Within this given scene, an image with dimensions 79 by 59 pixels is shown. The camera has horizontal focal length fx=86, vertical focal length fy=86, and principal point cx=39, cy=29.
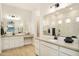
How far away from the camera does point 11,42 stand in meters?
4.74

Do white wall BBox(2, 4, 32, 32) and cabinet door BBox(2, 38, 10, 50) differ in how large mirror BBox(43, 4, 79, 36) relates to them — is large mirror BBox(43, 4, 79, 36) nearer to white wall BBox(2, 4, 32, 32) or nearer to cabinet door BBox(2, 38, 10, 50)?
cabinet door BBox(2, 38, 10, 50)

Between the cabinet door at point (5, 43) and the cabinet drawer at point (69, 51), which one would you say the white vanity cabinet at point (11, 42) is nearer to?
the cabinet door at point (5, 43)

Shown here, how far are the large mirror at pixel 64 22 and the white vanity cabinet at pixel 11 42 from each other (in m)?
2.10

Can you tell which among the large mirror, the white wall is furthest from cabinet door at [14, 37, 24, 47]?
the large mirror

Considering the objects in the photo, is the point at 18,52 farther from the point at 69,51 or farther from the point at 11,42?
the point at 69,51

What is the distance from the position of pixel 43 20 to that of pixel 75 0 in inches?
131

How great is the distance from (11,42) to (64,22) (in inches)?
124

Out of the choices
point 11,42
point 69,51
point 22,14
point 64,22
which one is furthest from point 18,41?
point 69,51

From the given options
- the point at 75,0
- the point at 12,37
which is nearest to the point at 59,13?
the point at 75,0

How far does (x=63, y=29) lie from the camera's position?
9.81ft

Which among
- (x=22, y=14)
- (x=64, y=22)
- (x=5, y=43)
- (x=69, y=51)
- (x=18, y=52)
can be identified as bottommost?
(x=18, y=52)

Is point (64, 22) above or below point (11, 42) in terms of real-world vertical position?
above

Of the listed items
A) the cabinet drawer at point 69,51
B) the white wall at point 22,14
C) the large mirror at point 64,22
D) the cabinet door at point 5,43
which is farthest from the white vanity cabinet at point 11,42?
the cabinet drawer at point 69,51

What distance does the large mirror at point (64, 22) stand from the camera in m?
2.53
